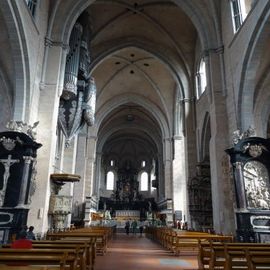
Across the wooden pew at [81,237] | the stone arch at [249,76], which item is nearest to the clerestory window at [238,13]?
the stone arch at [249,76]

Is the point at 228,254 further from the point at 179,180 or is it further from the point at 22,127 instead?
the point at 179,180

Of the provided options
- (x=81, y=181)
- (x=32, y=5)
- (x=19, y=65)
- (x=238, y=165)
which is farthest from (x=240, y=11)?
(x=81, y=181)

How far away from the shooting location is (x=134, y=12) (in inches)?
740

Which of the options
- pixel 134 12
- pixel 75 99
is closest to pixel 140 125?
pixel 134 12

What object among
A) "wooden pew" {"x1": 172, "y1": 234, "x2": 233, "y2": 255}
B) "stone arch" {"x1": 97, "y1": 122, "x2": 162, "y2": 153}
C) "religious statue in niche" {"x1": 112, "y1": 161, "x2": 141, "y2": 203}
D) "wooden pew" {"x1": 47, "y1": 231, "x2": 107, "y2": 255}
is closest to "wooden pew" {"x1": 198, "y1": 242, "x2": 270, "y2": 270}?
"wooden pew" {"x1": 172, "y1": 234, "x2": 233, "y2": 255}

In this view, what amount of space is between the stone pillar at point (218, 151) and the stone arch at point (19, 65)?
8080mm

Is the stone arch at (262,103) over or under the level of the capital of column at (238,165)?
over

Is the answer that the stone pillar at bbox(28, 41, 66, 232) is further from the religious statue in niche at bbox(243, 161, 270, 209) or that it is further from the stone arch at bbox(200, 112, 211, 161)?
the stone arch at bbox(200, 112, 211, 161)

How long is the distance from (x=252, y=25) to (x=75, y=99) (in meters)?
9.06

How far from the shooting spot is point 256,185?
34.0 feet

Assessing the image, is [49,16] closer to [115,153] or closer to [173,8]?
[173,8]

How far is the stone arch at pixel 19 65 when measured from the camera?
10.3 metres

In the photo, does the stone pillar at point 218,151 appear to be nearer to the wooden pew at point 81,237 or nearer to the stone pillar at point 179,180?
the wooden pew at point 81,237

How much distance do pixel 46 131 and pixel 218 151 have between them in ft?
24.4
